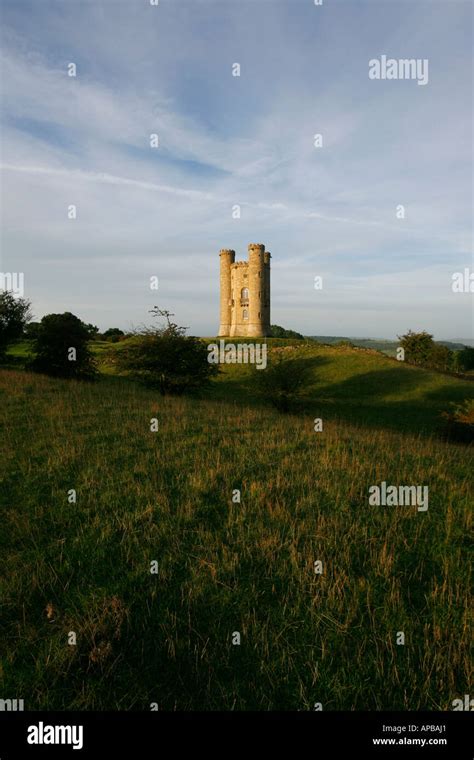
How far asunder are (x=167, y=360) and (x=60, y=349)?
7.50m

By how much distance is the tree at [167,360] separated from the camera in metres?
23.4

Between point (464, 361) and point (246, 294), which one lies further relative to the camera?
point (246, 294)

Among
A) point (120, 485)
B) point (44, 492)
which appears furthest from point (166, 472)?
point (44, 492)

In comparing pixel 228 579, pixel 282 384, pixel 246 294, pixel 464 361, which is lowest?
pixel 228 579

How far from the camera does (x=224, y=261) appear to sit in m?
76.2

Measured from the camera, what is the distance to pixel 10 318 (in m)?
33.9

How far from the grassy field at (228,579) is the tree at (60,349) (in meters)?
17.1

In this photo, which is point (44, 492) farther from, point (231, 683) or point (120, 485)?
point (231, 683)

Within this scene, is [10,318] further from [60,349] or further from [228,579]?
[228,579]

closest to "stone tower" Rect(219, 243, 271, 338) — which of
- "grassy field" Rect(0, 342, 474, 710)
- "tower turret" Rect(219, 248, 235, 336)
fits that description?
"tower turret" Rect(219, 248, 235, 336)

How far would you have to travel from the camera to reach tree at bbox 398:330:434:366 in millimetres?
62125

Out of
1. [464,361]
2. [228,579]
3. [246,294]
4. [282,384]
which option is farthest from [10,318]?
[464,361]

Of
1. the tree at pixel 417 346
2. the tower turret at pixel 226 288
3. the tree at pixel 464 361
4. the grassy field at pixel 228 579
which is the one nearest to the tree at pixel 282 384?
the grassy field at pixel 228 579

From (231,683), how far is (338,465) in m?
5.20
